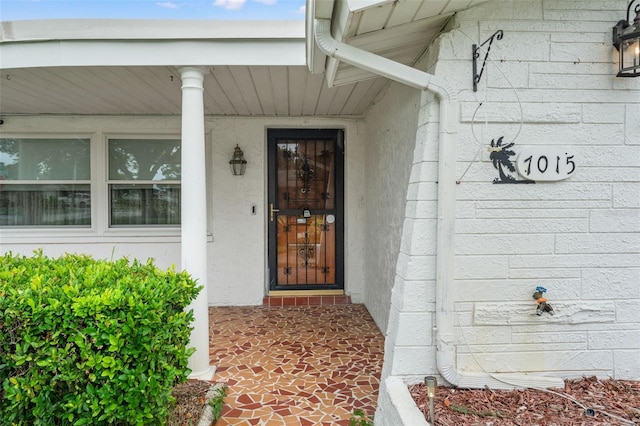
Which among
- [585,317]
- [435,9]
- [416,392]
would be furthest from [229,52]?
[585,317]

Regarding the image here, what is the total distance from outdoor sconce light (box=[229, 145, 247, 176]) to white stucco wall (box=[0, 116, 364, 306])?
72mm

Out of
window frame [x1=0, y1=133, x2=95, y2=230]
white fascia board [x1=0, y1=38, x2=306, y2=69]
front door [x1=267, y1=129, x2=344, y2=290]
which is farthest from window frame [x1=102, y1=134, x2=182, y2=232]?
white fascia board [x1=0, y1=38, x2=306, y2=69]

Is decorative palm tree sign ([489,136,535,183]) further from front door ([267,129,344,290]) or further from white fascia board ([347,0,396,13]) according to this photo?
front door ([267,129,344,290])

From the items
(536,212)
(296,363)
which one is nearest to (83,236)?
(296,363)

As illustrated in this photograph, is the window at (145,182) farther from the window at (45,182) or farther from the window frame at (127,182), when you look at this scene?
the window at (45,182)

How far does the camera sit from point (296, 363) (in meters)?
2.98

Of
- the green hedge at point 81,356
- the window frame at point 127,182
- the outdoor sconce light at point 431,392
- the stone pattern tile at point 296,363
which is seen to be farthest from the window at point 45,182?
the outdoor sconce light at point 431,392

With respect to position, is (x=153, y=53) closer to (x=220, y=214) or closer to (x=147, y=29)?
(x=147, y=29)

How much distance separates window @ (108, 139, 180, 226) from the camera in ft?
14.8

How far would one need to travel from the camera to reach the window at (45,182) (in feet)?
14.6

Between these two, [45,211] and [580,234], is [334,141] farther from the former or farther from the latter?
[45,211]

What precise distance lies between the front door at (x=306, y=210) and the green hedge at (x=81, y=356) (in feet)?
9.28

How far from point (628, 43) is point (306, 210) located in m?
3.35

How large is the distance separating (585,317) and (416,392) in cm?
104
